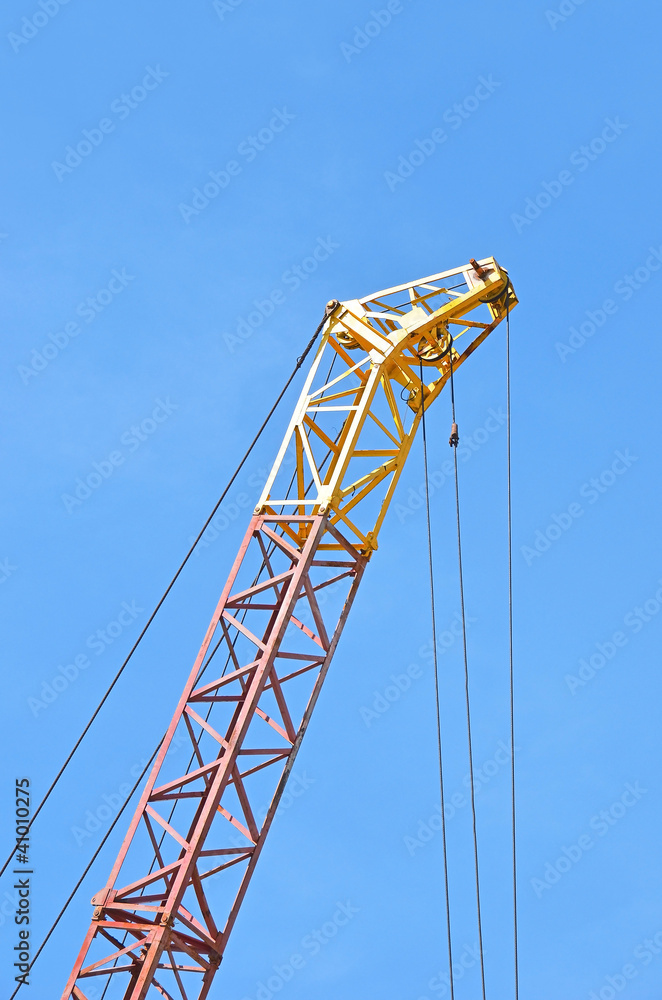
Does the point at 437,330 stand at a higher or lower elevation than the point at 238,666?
higher

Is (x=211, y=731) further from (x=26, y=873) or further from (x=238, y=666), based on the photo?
(x=26, y=873)

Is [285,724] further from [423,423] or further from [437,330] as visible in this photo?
[437,330]

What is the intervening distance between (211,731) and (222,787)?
3.93ft

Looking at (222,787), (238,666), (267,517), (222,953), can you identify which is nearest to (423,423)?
(267,517)

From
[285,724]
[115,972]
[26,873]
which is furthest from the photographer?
[26,873]

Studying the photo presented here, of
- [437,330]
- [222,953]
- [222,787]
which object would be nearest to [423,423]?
[437,330]

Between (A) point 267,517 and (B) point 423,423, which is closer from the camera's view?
(A) point 267,517

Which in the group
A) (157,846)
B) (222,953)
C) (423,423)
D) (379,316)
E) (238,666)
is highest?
(379,316)

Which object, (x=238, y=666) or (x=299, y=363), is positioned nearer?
(x=238, y=666)

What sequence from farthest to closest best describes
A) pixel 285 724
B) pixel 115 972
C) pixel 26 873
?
1. pixel 26 873
2. pixel 285 724
3. pixel 115 972

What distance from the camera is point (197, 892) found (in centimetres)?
2402

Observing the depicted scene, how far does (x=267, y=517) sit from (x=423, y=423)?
14.6 ft

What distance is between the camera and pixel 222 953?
24.3 metres

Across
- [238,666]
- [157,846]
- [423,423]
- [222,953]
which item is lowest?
[222,953]
